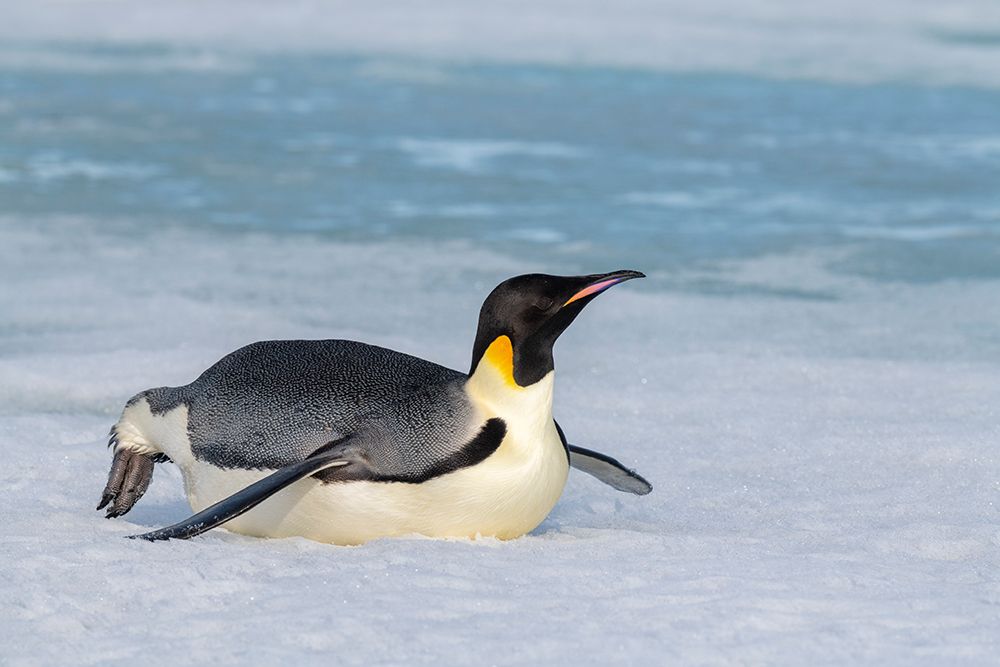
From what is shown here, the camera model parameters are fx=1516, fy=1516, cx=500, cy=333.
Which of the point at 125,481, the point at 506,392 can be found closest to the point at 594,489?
the point at 506,392

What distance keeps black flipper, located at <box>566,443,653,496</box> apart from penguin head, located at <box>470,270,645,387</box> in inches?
21.1

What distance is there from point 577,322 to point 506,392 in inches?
126

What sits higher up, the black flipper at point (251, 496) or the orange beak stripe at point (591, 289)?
the orange beak stripe at point (591, 289)

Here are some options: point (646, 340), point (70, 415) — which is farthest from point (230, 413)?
point (646, 340)

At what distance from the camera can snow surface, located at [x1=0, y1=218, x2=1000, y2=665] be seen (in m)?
2.55

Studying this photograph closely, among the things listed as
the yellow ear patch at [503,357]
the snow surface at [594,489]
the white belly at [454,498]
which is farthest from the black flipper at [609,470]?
the yellow ear patch at [503,357]

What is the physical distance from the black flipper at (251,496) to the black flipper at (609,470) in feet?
2.44

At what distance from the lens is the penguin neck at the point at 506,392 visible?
3.08m

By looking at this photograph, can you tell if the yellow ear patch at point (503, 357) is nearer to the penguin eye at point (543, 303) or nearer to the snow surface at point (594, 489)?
the penguin eye at point (543, 303)

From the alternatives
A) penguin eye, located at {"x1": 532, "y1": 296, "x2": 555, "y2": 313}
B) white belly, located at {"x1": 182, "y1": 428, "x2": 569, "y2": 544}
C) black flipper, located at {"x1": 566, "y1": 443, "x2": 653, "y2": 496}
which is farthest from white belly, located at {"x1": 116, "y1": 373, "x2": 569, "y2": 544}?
black flipper, located at {"x1": 566, "y1": 443, "x2": 653, "y2": 496}

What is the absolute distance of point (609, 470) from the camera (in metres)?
3.61

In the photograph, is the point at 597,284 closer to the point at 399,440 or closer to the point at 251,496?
the point at 399,440

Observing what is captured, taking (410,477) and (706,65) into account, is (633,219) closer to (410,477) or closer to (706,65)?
(410,477)

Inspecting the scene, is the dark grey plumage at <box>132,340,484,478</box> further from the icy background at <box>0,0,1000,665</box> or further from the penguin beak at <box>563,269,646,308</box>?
the penguin beak at <box>563,269,646,308</box>
